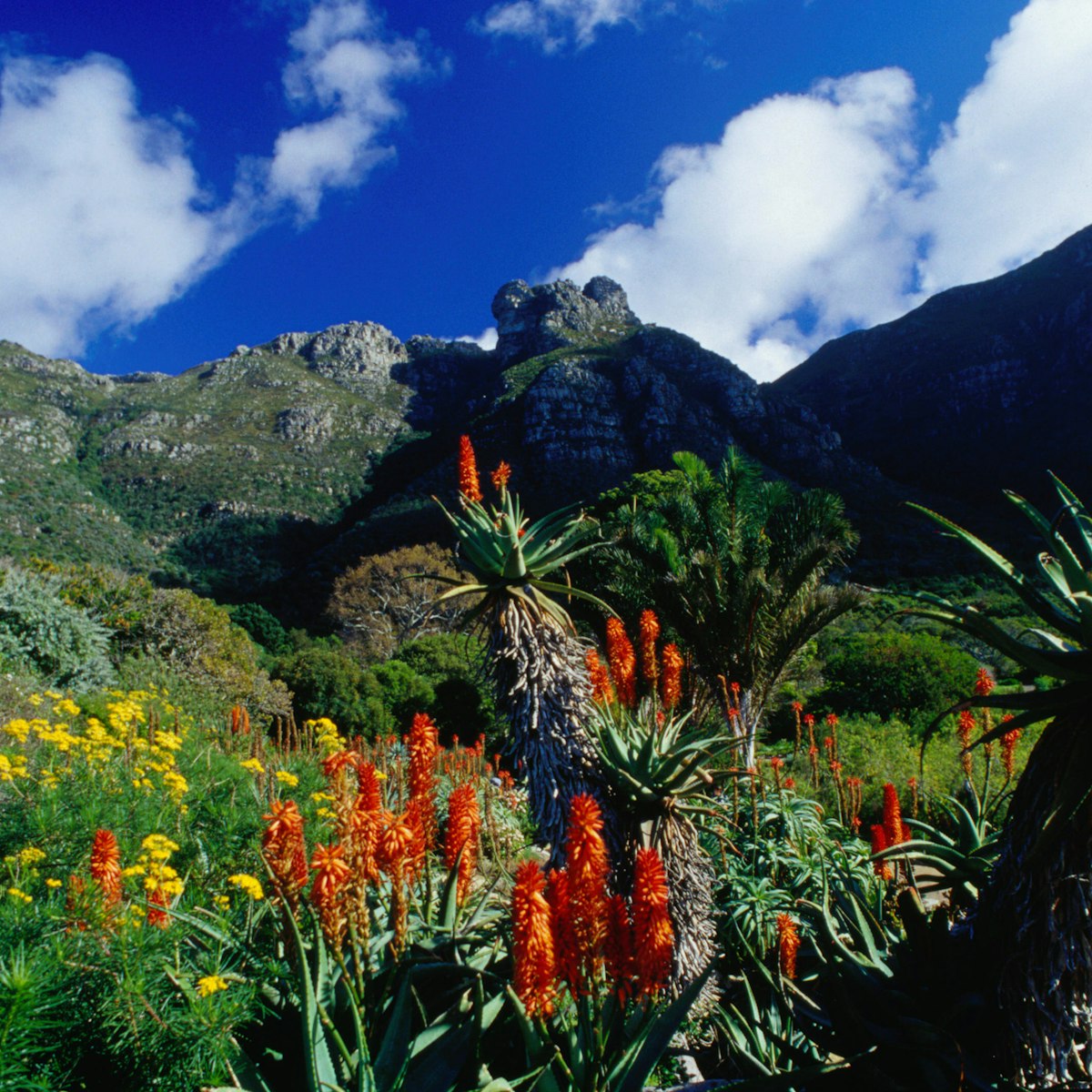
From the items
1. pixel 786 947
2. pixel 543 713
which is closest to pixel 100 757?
pixel 543 713

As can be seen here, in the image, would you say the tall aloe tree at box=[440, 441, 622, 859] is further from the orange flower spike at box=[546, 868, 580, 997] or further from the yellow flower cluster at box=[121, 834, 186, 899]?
the yellow flower cluster at box=[121, 834, 186, 899]

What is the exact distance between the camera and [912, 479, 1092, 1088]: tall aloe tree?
1867 mm

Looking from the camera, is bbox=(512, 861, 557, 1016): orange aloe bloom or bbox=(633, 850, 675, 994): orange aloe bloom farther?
bbox=(633, 850, 675, 994): orange aloe bloom

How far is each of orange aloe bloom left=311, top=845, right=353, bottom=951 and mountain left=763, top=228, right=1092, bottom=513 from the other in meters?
58.7

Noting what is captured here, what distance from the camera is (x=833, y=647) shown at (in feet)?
78.4

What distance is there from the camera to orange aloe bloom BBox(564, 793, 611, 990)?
2002 millimetres

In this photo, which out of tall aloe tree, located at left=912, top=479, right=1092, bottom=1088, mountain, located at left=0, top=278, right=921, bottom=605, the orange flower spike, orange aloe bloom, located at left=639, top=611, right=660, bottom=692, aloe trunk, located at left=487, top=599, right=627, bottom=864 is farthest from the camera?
mountain, located at left=0, top=278, right=921, bottom=605

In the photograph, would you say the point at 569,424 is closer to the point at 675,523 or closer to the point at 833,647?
the point at 833,647

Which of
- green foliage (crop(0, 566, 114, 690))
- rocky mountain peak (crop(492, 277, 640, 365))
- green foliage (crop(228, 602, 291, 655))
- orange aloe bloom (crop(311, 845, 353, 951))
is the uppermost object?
rocky mountain peak (crop(492, 277, 640, 365))

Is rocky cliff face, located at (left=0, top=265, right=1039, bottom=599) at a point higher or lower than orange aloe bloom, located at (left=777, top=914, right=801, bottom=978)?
higher

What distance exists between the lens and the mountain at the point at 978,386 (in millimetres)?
58406

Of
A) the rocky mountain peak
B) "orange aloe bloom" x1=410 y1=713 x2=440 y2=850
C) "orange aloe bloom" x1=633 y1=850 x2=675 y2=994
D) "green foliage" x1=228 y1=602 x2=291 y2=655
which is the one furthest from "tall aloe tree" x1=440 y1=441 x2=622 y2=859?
the rocky mountain peak

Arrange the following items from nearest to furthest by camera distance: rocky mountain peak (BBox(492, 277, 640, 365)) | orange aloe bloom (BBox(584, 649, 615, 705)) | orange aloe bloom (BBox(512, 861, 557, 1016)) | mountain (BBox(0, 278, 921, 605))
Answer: orange aloe bloom (BBox(512, 861, 557, 1016)) < orange aloe bloom (BBox(584, 649, 615, 705)) < mountain (BBox(0, 278, 921, 605)) < rocky mountain peak (BBox(492, 277, 640, 365))

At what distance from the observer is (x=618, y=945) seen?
2229mm
